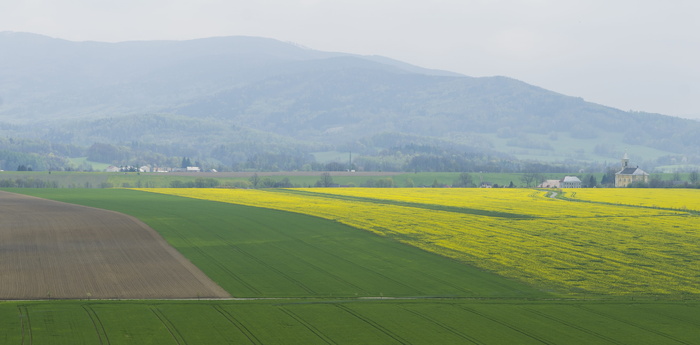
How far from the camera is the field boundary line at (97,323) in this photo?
31.6 m

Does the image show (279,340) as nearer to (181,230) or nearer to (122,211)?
(181,230)

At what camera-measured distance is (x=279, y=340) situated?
31.9m

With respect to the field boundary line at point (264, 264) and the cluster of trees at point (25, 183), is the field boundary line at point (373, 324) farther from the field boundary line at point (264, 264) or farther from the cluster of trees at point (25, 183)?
the cluster of trees at point (25, 183)

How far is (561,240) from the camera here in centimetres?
6594

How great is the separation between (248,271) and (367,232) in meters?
22.2

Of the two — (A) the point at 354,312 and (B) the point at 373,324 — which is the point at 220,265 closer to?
(A) the point at 354,312

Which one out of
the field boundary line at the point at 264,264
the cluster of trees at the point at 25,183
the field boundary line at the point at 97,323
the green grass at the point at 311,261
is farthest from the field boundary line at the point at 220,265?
the cluster of trees at the point at 25,183

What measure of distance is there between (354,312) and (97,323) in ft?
36.1

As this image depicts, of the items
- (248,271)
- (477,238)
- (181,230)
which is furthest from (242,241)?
(477,238)

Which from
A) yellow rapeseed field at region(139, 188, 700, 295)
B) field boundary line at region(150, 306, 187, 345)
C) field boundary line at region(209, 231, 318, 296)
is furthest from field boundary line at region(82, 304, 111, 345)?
yellow rapeseed field at region(139, 188, 700, 295)

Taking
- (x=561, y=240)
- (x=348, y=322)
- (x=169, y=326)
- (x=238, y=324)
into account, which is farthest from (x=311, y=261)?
(x=561, y=240)

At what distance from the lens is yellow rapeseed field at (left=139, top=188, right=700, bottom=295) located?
47.8 meters

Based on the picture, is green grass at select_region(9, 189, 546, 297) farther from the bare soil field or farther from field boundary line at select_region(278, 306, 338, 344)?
field boundary line at select_region(278, 306, 338, 344)

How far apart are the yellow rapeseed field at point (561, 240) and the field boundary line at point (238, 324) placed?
713 inches
